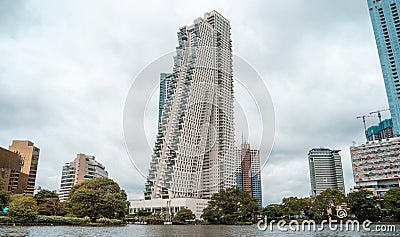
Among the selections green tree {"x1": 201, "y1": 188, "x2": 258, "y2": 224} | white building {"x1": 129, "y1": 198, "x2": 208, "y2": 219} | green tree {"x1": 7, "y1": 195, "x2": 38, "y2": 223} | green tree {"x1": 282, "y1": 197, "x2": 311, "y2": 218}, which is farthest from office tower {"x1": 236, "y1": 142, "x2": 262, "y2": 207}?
green tree {"x1": 7, "y1": 195, "x2": 38, "y2": 223}

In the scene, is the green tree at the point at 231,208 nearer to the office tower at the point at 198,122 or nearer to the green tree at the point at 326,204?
the office tower at the point at 198,122

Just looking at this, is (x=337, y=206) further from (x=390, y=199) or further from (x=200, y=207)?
(x=200, y=207)

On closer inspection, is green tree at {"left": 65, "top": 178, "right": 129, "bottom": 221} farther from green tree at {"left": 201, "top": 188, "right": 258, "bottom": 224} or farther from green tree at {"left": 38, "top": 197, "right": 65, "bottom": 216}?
green tree at {"left": 201, "top": 188, "right": 258, "bottom": 224}

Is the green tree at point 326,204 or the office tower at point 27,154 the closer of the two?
the green tree at point 326,204

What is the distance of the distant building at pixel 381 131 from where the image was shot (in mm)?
115688

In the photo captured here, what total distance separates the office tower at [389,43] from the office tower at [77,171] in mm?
93046

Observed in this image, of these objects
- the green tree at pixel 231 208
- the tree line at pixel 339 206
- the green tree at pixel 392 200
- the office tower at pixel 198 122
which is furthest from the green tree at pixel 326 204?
the office tower at pixel 198 122

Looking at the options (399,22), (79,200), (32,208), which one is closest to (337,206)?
(79,200)

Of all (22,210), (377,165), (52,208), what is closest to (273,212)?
(52,208)

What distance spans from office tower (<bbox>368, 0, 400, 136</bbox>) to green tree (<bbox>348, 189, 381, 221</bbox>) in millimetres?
43985

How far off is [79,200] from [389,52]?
317ft

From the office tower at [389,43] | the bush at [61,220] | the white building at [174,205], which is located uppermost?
the office tower at [389,43]

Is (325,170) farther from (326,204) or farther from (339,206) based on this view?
(326,204)

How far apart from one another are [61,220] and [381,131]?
11838 cm
